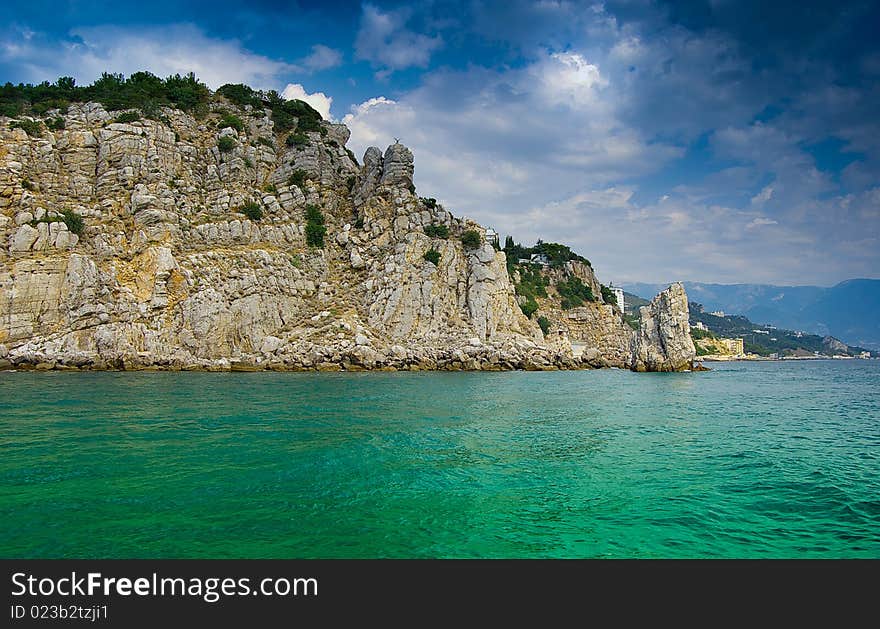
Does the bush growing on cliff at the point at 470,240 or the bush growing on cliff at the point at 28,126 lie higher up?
the bush growing on cliff at the point at 28,126

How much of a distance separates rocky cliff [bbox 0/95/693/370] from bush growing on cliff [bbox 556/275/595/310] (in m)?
23.6

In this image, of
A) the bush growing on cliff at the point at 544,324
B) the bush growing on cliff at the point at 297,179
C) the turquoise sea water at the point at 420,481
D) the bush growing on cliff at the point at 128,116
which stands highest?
the bush growing on cliff at the point at 128,116

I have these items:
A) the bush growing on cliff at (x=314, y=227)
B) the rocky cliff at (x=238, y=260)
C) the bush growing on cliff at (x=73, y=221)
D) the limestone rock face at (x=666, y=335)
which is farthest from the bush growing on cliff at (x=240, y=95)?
the limestone rock face at (x=666, y=335)

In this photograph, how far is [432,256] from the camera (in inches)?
2464

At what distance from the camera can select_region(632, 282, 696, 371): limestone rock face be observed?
2420 inches

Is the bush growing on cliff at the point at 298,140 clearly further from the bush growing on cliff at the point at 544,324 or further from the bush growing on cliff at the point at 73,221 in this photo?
the bush growing on cliff at the point at 544,324

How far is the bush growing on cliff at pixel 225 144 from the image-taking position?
60.3 m

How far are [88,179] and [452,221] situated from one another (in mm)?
39583

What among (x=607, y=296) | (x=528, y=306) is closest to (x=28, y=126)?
(x=528, y=306)

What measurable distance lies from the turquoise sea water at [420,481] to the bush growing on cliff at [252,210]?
3441 cm

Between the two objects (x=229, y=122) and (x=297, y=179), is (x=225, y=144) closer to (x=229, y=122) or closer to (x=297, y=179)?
(x=229, y=122)

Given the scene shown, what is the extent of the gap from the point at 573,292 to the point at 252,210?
200 feet

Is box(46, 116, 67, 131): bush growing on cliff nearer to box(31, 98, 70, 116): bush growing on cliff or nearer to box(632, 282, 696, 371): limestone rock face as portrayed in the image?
box(31, 98, 70, 116): bush growing on cliff

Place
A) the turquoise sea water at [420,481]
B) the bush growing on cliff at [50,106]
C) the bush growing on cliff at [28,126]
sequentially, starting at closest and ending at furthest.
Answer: the turquoise sea water at [420,481], the bush growing on cliff at [28,126], the bush growing on cliff at [50,106]
